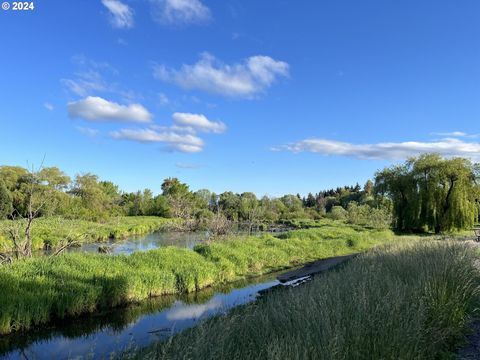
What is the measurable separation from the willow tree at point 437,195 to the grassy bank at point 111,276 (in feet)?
59.7

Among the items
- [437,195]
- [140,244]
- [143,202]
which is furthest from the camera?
[143,202]

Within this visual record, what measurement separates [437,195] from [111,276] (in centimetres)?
3055

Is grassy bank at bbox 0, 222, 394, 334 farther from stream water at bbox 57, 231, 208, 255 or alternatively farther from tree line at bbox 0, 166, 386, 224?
tree line at bbox 0, 166, 386, 224

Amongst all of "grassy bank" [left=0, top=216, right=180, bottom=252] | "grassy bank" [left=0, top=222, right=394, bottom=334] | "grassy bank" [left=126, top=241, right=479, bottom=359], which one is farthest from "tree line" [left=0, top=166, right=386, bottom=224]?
"grassy bank" [left=126, top=241, right=479, bottom=359]

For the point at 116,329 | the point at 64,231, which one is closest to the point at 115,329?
the point at 116,329

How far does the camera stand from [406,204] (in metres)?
36.2

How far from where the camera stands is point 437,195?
34.0 meters

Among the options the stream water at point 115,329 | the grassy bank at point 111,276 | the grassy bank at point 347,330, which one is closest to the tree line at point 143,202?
the grassy bank at point 111,276

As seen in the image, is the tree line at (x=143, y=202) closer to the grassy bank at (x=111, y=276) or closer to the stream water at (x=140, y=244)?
the stream water at (x=140, y=244)

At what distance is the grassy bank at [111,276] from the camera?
9664mm

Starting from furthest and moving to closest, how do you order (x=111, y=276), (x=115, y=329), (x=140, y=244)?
(x=140, y=244) → (x=111, y=276) → (x=115, y=329)

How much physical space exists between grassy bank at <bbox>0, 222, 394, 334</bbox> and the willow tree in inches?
716

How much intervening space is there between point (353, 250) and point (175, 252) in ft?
48.1

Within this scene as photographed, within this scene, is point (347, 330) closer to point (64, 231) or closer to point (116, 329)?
point (116, 329)
